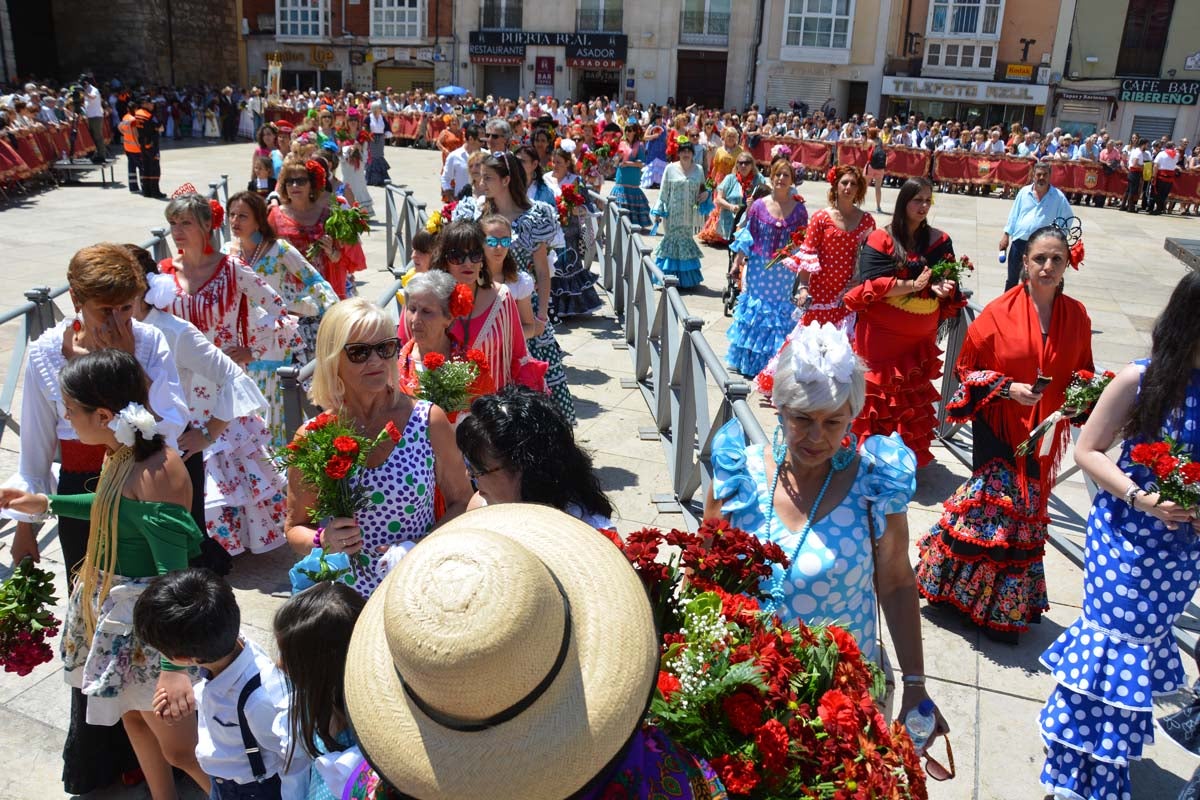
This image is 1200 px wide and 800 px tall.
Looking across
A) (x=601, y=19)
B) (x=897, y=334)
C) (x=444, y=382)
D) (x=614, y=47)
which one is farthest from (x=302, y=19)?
(x=444, y=382)

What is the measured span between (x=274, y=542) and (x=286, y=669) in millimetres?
2868

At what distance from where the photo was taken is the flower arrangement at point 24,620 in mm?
2859

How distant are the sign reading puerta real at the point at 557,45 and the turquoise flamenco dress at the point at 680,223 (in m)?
31.7

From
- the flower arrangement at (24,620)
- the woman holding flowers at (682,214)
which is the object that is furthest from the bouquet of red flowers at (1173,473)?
the woman holding flowers at (682,214)

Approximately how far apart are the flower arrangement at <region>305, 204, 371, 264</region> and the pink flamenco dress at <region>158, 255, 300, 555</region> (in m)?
1.49

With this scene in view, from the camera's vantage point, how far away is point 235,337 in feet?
17.9

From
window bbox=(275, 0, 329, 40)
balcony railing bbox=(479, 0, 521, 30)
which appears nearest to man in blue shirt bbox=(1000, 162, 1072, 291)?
balcony railing bbox=(479, 0, 521, 30)

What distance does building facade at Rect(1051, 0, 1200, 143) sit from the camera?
3581cm

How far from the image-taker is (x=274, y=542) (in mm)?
5145

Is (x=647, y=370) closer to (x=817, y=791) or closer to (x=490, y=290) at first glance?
(x=490, y=290)

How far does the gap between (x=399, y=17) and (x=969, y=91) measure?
26.8 m

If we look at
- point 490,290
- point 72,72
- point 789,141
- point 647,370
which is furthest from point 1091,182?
point 72,72

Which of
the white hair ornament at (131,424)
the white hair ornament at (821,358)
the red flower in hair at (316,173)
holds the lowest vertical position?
the white hair ornament at (131,424)

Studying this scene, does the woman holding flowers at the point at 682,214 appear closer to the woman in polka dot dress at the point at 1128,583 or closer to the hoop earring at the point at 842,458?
the woman in polka dot dress at the point at 1128,583
